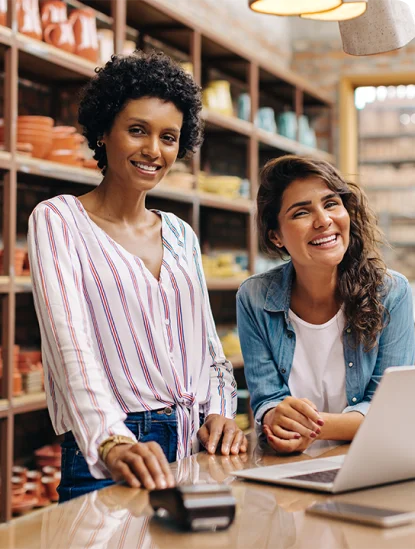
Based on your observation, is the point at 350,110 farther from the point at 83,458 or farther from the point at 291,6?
the point at 83,458

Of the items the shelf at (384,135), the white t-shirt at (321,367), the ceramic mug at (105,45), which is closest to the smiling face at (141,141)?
the white t-shirt at (321,367)

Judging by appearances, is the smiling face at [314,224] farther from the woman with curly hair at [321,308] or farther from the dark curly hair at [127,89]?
the dark curly hair at [127,89]

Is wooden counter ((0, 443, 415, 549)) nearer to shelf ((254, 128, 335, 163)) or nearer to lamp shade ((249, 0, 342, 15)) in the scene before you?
lamp shade ((249, 0, 342, 15))

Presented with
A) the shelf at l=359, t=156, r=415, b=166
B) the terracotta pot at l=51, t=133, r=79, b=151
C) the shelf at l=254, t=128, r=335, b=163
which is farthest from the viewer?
the shelf at l=359, t=156, r=415, b=166

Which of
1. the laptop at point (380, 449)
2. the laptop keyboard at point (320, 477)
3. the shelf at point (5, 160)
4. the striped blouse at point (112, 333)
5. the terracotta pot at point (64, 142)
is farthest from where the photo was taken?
the terracotta pot at point (64, 142)

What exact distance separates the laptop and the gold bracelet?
202 mm

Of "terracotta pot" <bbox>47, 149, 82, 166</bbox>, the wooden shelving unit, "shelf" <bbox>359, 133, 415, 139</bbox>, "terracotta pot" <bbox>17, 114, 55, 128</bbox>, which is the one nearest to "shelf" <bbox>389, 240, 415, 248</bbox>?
"shelf" <bbox>359, 133, 415, 139</bbox>

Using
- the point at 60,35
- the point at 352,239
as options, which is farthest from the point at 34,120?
the point at 352,239

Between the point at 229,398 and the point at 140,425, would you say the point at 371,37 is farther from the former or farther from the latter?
the point at 140,425

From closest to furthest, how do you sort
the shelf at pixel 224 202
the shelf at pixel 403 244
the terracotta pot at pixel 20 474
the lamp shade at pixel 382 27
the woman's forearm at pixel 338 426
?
1. the woman's forearm at pixel 338 426
2. the lamp shade at pixel 382 27
3. the terracotta pot at pixel 20 474
4. the shelf at pixel 224 202
5. the shelf at pixel 403 244

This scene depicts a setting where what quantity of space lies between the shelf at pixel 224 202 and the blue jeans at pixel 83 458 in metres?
3.05

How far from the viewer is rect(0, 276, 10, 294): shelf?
3.13m

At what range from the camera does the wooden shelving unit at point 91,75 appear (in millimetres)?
3135

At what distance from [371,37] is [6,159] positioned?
162 centimetres
